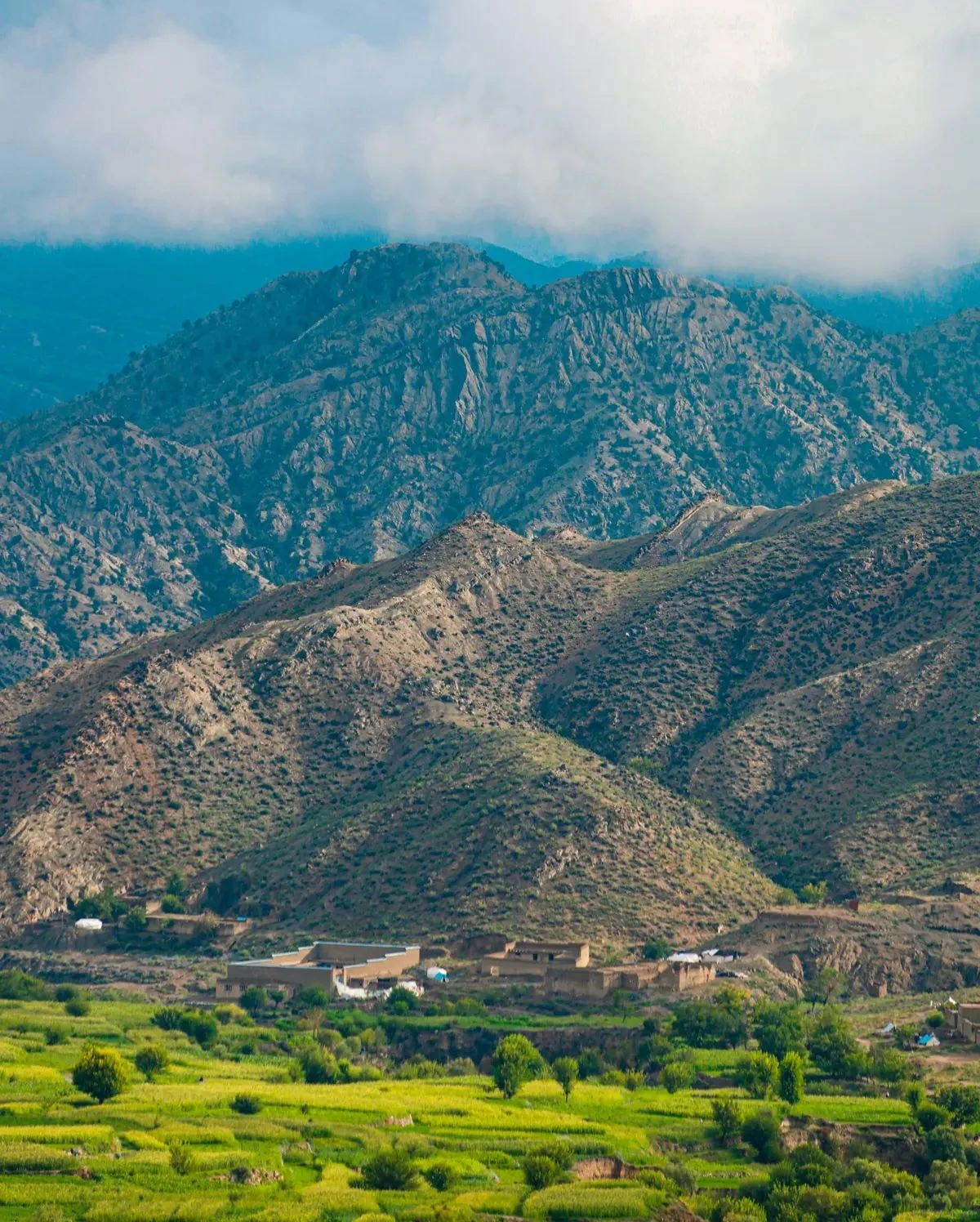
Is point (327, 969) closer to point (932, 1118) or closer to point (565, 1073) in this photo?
point (565, 1073)

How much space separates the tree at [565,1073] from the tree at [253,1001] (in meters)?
19.9

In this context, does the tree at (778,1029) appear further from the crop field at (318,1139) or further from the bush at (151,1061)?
the bush at (151,1061)

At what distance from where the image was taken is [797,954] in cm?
14150

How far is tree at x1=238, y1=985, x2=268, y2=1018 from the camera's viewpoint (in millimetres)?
138375

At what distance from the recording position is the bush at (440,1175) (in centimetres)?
10239

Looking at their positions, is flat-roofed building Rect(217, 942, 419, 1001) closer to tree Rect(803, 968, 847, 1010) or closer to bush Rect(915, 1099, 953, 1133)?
tree Rect(803, 968, 847, 1010)

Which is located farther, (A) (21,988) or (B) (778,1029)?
(A) (21,988)

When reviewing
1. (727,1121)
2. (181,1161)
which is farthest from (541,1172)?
(181,1161)

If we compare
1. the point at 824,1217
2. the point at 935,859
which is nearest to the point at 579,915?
the point at 935,859

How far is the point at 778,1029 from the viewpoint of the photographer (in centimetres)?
12606

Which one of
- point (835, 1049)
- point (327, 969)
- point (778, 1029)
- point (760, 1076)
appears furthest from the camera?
point (327, 969)

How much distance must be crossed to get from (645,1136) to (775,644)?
272ft

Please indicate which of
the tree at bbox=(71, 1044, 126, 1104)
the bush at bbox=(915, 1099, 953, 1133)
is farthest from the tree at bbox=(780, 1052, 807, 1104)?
the tree at bbox=(71, 1044, 126, 1104)

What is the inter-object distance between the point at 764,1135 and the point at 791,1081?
295 inches
